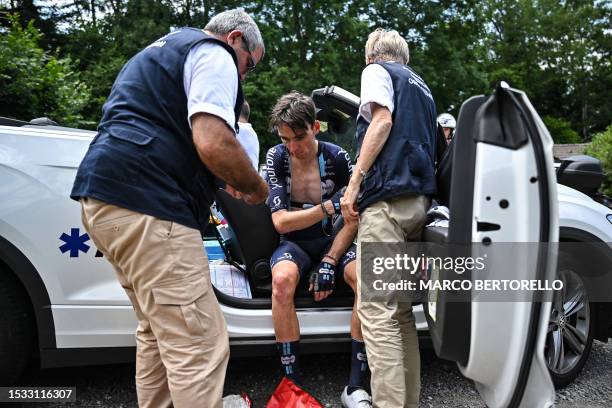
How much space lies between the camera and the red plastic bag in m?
2.32

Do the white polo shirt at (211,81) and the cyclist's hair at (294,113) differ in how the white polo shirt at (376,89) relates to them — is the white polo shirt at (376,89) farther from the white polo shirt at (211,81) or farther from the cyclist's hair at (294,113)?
the white polo shirt at (211,81)

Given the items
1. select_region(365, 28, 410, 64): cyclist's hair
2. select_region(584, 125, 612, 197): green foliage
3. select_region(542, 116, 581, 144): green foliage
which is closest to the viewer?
select_region(365, 28, 410, 64): cyclist's hair

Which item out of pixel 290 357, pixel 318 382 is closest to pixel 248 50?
pixel 290 357

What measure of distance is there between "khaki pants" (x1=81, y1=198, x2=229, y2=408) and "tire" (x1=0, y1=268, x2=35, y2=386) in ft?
2.68

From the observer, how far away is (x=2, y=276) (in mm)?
2238

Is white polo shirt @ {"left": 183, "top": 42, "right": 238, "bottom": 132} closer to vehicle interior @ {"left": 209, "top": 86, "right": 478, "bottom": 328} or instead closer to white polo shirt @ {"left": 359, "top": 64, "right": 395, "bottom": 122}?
white polo shirt @ {"left": 359, "top": 64, "right": 395, "bottom": 122}

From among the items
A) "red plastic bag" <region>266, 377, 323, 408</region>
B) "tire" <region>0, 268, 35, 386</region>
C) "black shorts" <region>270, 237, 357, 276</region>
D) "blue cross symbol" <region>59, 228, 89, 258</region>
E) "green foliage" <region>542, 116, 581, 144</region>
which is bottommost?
"green foliage" <region>542, 116, 581, 144</region>

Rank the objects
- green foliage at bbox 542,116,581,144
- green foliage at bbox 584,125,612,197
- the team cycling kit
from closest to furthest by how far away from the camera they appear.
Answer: the team cycling kit < green foliage at bbox 584,125,612,197 < green foliage at bbox 542,116,581,144

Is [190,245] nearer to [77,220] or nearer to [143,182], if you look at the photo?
[143,182]

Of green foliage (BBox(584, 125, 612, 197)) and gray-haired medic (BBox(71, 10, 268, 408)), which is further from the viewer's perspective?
green foliage (BBox(584, 125, 612, 197))

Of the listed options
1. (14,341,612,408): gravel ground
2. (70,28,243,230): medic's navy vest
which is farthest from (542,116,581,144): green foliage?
(70,28,243,230): medic's navy vest

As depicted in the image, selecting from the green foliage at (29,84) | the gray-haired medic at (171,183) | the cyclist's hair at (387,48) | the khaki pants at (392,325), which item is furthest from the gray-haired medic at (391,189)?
the green foliage at (29,84)

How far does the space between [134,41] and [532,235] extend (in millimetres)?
12669

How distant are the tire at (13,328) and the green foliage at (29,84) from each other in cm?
355
